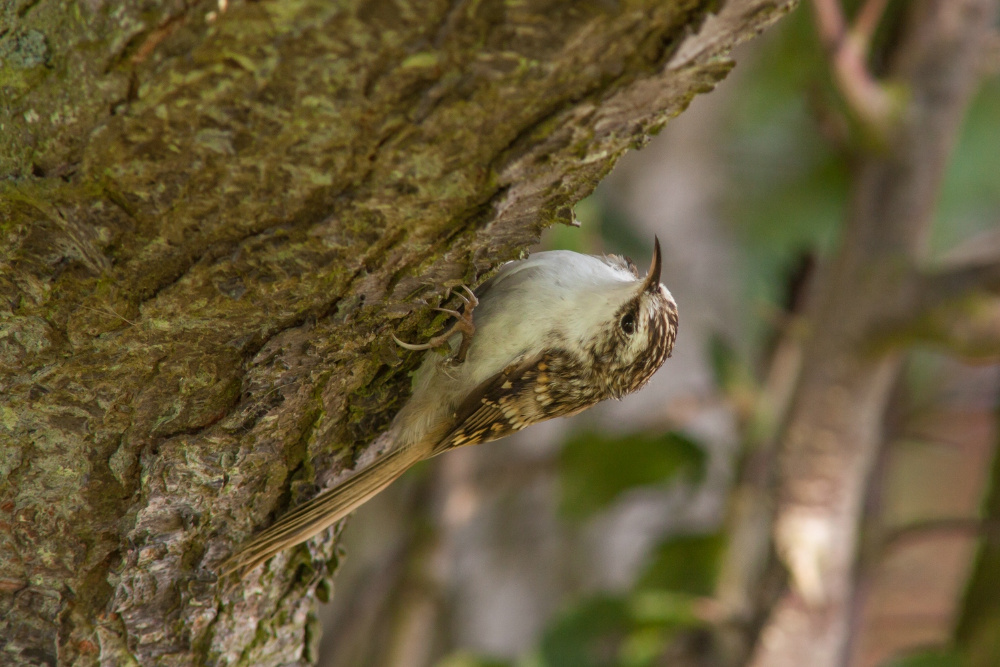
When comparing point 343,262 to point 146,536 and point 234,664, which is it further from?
point 234,664

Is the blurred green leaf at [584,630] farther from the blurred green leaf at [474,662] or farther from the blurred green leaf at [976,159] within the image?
the blurred green leaf at [976,159]

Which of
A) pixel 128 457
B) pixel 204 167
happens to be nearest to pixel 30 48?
pixel 204 167

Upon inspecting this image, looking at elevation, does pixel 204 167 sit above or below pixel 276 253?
above

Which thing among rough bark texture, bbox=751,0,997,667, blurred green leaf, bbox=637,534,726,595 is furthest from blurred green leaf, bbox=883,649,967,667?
blurred green leaf, bbox=637,534,726,595

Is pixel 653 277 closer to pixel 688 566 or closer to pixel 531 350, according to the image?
pixel 531 350

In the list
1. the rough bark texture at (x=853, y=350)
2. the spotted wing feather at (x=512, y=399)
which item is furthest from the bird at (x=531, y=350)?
the rough bark texture at (x=853, y=350)

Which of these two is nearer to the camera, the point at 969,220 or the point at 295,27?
the point at 295,27
